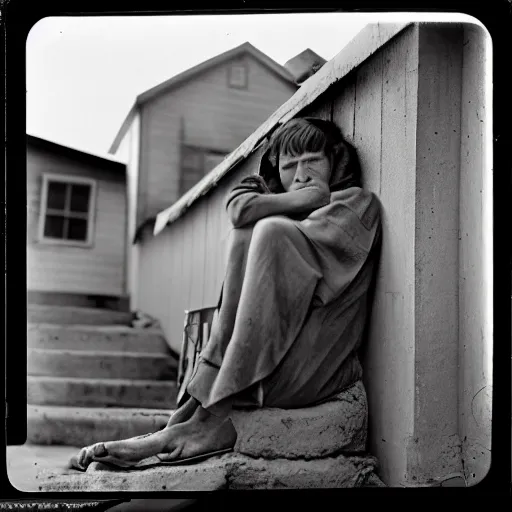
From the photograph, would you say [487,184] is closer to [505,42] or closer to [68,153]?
[505,42]

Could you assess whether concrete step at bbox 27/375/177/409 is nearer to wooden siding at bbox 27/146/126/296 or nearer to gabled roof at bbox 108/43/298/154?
wooden siding at bbox 27/146/126/296

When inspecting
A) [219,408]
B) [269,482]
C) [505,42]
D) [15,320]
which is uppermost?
[505,42]

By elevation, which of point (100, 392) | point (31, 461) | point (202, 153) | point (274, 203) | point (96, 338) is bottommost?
point (31, 461)

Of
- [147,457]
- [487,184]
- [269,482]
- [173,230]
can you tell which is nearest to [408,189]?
[487,184]

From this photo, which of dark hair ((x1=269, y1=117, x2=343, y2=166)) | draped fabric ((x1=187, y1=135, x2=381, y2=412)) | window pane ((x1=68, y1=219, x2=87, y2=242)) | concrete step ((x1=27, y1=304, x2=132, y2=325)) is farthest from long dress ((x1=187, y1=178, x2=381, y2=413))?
window pane ((x1=68, y1=219, x2=87, y2=242))

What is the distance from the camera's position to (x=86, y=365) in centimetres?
136

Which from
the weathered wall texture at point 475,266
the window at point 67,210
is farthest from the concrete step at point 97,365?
the weathered wall texture at point 475,266

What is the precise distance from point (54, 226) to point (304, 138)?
53 cm

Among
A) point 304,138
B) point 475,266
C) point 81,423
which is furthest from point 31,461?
point 475,266

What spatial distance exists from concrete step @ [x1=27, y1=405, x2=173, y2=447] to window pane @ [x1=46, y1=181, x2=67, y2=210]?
40 centimetres

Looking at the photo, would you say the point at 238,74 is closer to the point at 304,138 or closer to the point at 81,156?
the point at 304,138

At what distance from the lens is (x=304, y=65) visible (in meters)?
1.37

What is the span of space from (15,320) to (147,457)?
376 mm

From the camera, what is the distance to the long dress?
1.28 metres
